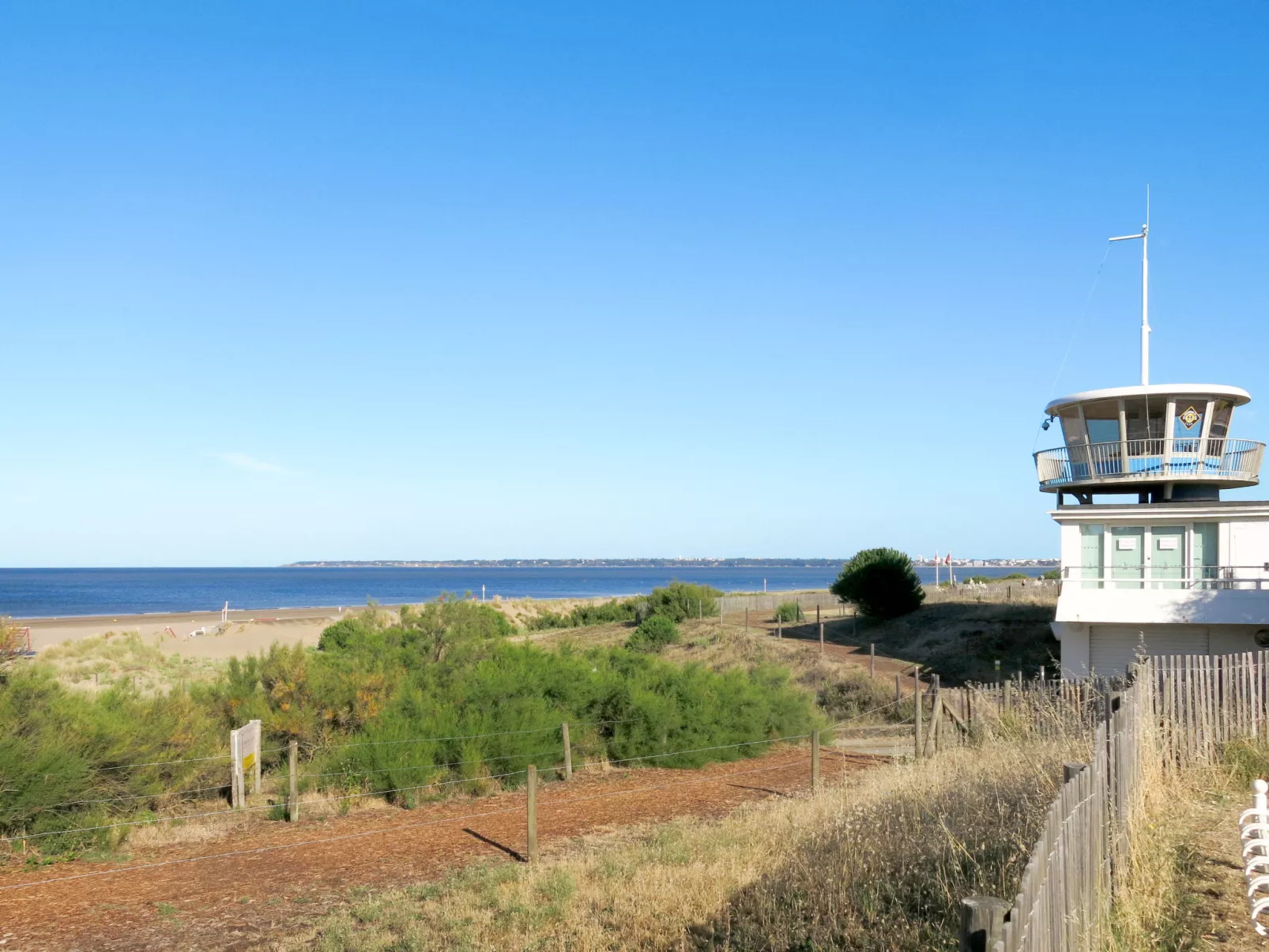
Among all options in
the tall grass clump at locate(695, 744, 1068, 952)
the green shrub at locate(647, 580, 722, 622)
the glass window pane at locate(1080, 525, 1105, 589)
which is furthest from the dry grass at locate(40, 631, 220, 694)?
the glass window pane at locate(1080, 525, 1105, 589)

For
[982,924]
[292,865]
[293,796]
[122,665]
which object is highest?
[982,924]

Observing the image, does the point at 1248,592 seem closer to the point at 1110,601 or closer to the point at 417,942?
the point at 1110,601

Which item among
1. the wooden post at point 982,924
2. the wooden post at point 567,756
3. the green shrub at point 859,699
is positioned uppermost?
the wooden post at point 982,924

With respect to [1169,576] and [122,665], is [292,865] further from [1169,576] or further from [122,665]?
[122,665]

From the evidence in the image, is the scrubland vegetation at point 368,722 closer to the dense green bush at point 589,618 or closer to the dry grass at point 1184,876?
the dry grass at point 1184,876

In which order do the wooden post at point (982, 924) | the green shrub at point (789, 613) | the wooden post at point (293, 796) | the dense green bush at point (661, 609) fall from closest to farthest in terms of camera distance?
the wooden post at point (982, 924) < the wooden post at point (293, 796) < the green shrub at point (789, 613) < the dense green bush at point (661, 609)

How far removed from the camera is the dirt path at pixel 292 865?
930 centimetres

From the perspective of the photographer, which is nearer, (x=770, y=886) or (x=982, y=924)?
(x=982, y=924)

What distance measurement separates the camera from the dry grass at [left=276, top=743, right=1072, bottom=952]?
24.1 ft

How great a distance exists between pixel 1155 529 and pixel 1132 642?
126 inches

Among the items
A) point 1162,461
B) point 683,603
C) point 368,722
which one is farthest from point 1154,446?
point 683,603

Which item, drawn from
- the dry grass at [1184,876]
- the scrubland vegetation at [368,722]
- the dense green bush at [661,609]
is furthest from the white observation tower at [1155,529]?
the dense green bush at [661,609]

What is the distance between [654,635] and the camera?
44.4m

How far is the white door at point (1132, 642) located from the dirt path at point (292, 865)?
15.1 metres
